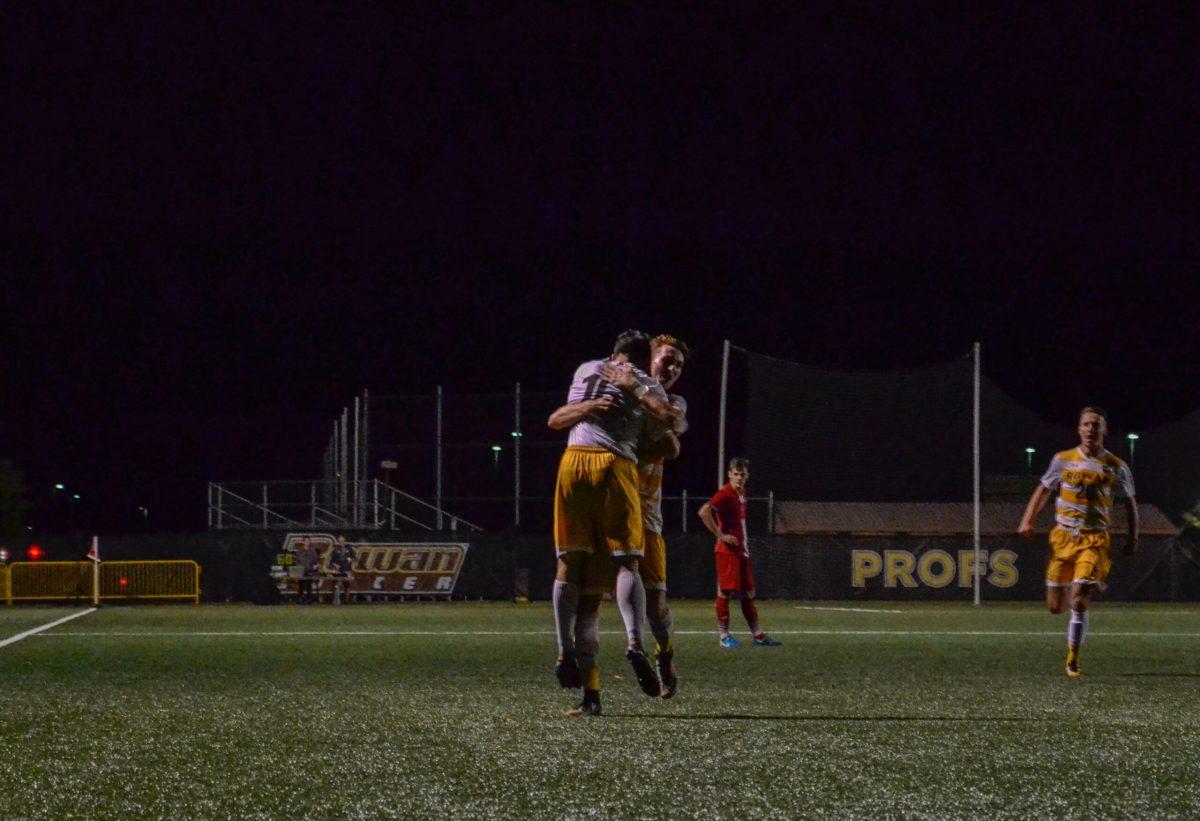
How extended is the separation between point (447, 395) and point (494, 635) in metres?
19.4

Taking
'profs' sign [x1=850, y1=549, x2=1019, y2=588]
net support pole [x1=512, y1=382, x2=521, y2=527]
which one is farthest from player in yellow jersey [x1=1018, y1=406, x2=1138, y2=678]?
net support pole [x1=512, y1=382, x2=521, y2=527]

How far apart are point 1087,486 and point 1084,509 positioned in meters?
0.16

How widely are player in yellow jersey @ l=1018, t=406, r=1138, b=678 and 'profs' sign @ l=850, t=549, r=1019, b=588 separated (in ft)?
56.2

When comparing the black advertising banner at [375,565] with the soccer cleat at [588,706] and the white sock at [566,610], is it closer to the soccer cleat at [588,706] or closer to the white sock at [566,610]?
the white sock at [566,610]

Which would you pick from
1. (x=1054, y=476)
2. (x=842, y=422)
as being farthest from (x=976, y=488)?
(x=1054, y=476)

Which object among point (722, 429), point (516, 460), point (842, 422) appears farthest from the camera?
point (516, 460)

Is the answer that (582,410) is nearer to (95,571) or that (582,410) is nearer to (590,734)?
(590,734)

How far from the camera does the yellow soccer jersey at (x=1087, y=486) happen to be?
987cm

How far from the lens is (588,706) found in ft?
21.7

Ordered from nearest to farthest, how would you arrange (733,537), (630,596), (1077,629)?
(630,596), (1077,629), (733,537)

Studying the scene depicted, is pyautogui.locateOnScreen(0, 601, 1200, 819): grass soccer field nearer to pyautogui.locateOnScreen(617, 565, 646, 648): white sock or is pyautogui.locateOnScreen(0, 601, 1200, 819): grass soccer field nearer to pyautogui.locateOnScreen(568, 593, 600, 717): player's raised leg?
pyautogui.locateOnScreen(568, 593, 600, 717): player's raised leg

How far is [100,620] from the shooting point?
18.2m

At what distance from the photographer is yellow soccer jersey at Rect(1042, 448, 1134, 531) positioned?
9.87 meters

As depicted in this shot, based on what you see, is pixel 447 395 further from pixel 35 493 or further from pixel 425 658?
pixel 35 493
